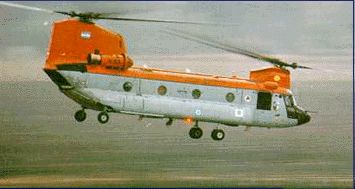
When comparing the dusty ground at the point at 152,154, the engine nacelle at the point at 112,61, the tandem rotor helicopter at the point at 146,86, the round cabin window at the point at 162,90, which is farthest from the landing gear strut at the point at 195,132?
the dusty ground at the point at 152,154

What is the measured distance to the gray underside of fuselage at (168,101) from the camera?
31953mm

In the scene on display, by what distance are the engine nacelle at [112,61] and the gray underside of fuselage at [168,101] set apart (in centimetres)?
40

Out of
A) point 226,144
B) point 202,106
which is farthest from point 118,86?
point 226,144

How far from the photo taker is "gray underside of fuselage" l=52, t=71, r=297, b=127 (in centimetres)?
3195

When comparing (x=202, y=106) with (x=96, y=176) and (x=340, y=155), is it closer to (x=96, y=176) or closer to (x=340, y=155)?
(x=96, y=176)

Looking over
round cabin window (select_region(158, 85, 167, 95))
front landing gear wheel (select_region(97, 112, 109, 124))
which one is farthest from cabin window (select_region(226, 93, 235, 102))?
front landing gear wheel (select_region(97, 112, 109, 124))

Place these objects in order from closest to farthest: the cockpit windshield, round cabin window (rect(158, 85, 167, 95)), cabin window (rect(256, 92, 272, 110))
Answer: round cabin window (rect(158, 85, 167, 95)) → cabin window (rect(256, 92, 272, 110)) → the cockpit windshield

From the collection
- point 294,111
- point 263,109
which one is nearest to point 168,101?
point 263,109

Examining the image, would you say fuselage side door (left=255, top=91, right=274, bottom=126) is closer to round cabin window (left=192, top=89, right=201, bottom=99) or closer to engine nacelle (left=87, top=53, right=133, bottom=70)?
round cabin window (left=192, top=89, right=201, bottom=99)

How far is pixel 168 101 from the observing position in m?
33.0

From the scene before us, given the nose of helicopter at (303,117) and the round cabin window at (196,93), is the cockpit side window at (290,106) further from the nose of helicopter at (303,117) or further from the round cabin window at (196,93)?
the round cabin window at (196,93)

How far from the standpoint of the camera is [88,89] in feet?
105

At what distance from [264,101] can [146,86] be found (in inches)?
180

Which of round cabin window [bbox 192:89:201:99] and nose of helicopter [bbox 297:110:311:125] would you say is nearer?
round cabin window [bbox 192:89:201:99]
